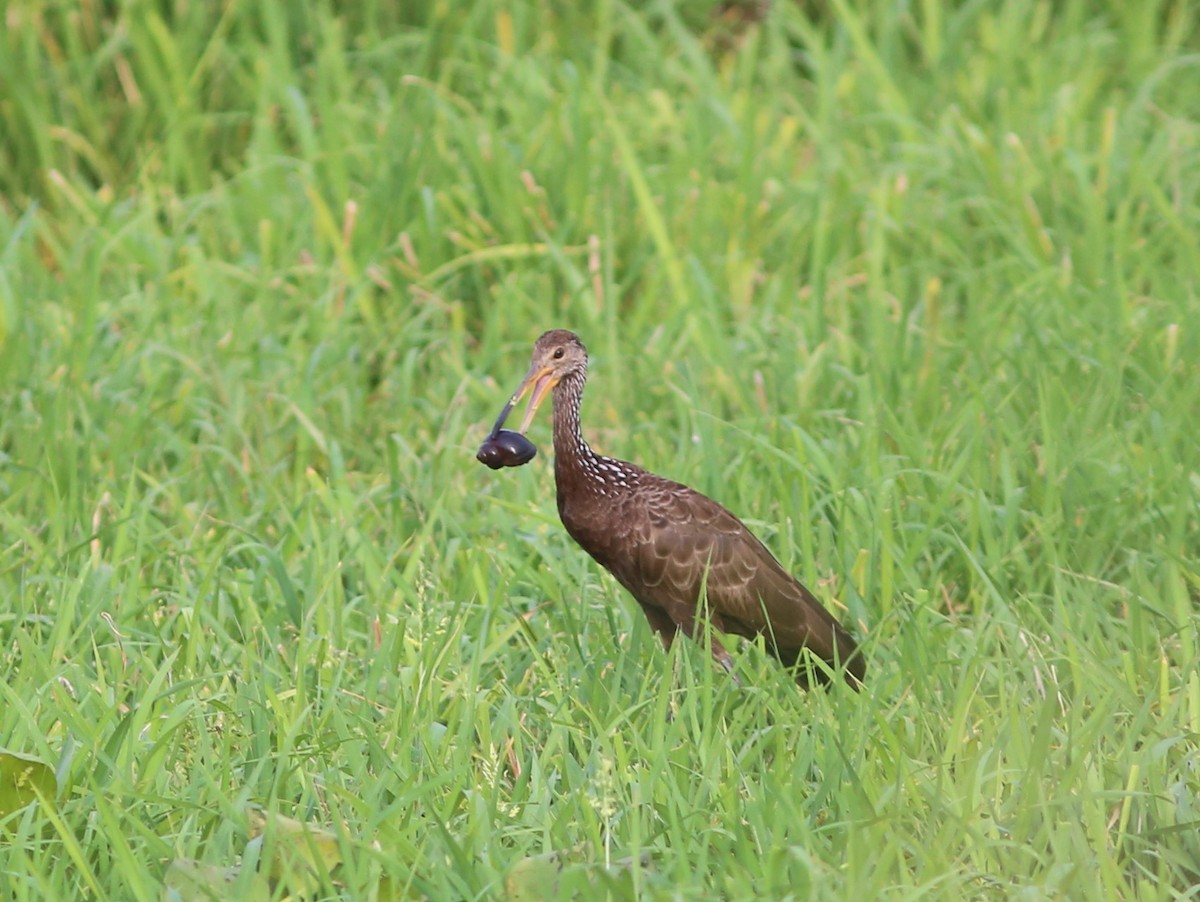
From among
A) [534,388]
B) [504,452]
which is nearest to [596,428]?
[534,388]

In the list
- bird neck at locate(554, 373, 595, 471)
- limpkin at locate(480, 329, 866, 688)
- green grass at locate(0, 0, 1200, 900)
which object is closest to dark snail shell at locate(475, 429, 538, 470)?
limpkin at locate(480, 329, 866, 688)

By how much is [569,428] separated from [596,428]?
1.24 m

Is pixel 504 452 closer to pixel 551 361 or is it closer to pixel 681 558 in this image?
pixel 551 361

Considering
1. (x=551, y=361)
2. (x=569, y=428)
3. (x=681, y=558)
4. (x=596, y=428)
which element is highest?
(x=551, y=361)

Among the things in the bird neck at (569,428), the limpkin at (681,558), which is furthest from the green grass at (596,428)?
the bird neck at (569,428)

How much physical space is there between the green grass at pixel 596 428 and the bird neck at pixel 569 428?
28 centimetres

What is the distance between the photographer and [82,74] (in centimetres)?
736

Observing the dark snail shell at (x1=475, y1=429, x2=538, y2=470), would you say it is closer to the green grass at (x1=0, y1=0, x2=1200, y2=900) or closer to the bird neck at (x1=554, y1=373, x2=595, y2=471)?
the bird neck at (x1=554, y1=373, x2=595, y2=471)

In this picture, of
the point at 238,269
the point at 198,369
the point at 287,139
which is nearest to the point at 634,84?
the point at 287,139

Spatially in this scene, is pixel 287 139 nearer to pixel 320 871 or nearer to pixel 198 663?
pixel 198 663

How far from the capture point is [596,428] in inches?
227

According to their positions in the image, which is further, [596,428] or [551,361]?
[596,428]

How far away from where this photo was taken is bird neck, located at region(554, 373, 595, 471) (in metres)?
4.48

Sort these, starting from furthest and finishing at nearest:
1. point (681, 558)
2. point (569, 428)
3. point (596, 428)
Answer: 1. point (596, 428)
2. point (569, 428)
3. point (681, 558)
